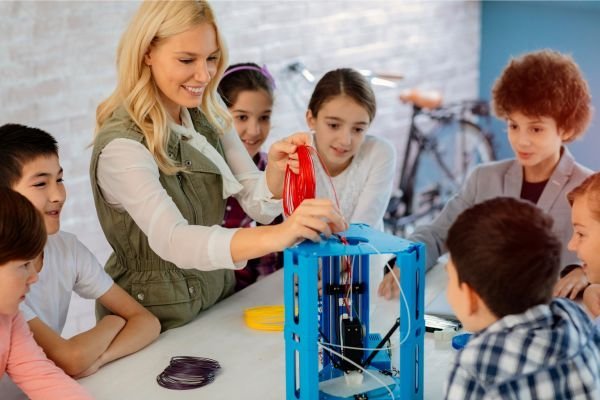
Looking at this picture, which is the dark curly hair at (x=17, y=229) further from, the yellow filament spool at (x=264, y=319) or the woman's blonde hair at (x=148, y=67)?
the yellow filament spool at (x=264, y=319)

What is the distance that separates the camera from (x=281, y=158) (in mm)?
2109

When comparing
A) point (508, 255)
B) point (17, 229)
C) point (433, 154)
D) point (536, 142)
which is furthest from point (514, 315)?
point (433, 154)

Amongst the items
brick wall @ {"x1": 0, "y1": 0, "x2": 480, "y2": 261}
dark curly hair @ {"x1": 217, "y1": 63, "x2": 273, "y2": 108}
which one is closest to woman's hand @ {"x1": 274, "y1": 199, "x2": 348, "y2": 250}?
brick wall @ {"x1": 0, "y1": 0, "x2": 480, "y2": 261}

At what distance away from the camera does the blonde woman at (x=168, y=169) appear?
1896mm

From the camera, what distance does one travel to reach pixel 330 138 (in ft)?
8.96

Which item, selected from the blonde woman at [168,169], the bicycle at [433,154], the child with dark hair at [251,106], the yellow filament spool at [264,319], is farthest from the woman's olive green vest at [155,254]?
the bicycle at [433,154]

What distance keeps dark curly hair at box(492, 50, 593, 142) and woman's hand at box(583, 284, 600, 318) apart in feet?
1.96

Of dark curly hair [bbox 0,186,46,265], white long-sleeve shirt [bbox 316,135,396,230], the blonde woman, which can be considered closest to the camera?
dark curly hair [bbox 0,186,46,265]

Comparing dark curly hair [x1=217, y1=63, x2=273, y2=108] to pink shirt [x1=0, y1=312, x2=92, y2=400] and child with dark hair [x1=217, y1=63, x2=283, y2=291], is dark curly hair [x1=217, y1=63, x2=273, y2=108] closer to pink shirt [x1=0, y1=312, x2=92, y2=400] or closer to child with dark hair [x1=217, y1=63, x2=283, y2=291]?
child with dark hair [x1=217, y1=63, x2=283, y2=291]

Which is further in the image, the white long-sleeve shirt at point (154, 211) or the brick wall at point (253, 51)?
the brick wall at point (253, 51)

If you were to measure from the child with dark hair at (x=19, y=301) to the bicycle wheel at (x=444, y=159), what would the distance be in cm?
392

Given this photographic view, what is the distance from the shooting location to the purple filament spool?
1803 mm

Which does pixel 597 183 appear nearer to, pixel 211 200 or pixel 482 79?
pixel 211 200

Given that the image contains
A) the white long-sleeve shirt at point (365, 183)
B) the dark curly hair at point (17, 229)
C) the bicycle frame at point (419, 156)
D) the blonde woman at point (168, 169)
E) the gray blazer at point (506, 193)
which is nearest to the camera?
the dark curly hair at point (17, 229)
